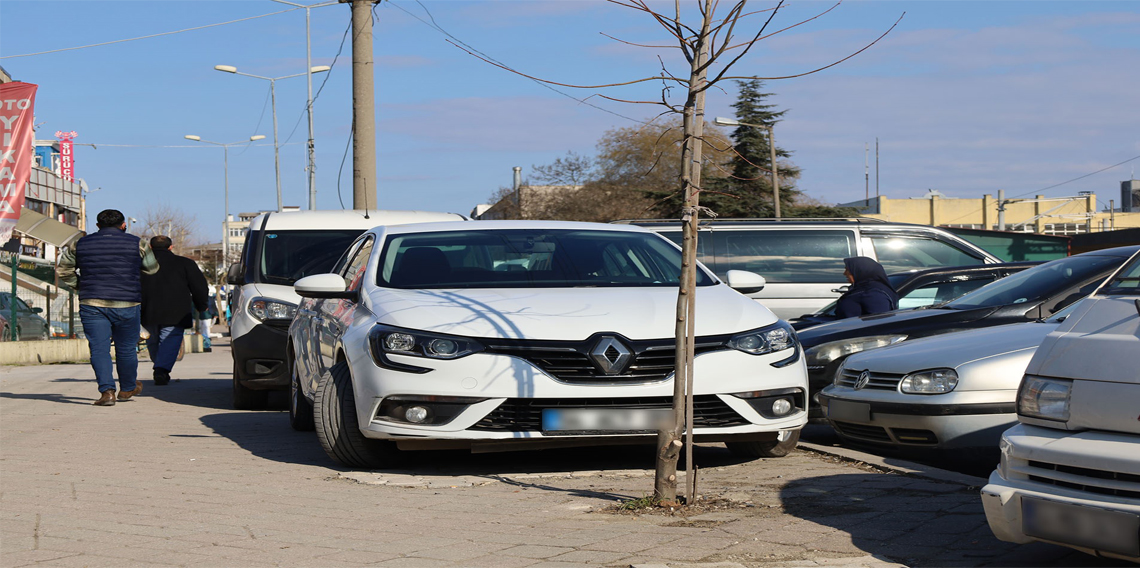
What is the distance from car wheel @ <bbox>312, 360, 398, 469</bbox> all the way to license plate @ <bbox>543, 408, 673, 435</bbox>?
1.03m

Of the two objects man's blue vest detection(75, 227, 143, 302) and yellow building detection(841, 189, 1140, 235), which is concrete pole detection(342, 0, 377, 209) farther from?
yellow building detection(841, 189, 1140, 235)

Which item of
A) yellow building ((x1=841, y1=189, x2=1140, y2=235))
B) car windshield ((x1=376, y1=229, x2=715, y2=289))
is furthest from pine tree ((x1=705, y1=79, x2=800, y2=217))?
car windshield ((x1=376, y1=229, x2=715, y2=289))

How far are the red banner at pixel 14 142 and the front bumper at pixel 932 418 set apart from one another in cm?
1272

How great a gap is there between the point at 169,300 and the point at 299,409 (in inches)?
197

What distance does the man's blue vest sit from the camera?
1030 centimetres

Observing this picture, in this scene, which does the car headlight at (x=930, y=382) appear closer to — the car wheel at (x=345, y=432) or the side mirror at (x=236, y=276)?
the car wheel at (x=345, y=432)

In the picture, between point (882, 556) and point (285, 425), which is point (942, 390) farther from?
point (285, 425)

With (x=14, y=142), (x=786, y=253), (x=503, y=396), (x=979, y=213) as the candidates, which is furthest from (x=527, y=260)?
(x=979, y=213)

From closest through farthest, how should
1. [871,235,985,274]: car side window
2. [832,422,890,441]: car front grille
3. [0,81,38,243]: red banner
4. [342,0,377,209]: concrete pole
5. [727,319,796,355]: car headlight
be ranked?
[727,319,796,355]: car headlight → [832,422,890,441]: car front grille → [871,235,985,274]: car side window → [342,0,377,209]: concrete pole → [0,81,38,243]: red banner

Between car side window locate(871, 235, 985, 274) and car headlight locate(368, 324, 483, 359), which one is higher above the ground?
car side window locate(871, 235, 985, 274)

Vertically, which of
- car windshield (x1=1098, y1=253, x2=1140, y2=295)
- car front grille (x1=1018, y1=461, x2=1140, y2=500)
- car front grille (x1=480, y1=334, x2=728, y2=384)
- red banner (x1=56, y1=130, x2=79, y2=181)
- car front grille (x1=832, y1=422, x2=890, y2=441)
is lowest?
car front grille (x1=832, y1=422, x2=890, y2=441)

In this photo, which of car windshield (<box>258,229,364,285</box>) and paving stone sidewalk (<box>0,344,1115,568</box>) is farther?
car windshield (<box>258,229,364,285</box>)

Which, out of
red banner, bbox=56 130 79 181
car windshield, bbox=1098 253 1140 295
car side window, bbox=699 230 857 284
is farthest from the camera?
red banner, bbox=56 130 79 181

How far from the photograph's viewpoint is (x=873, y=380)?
6070mm
